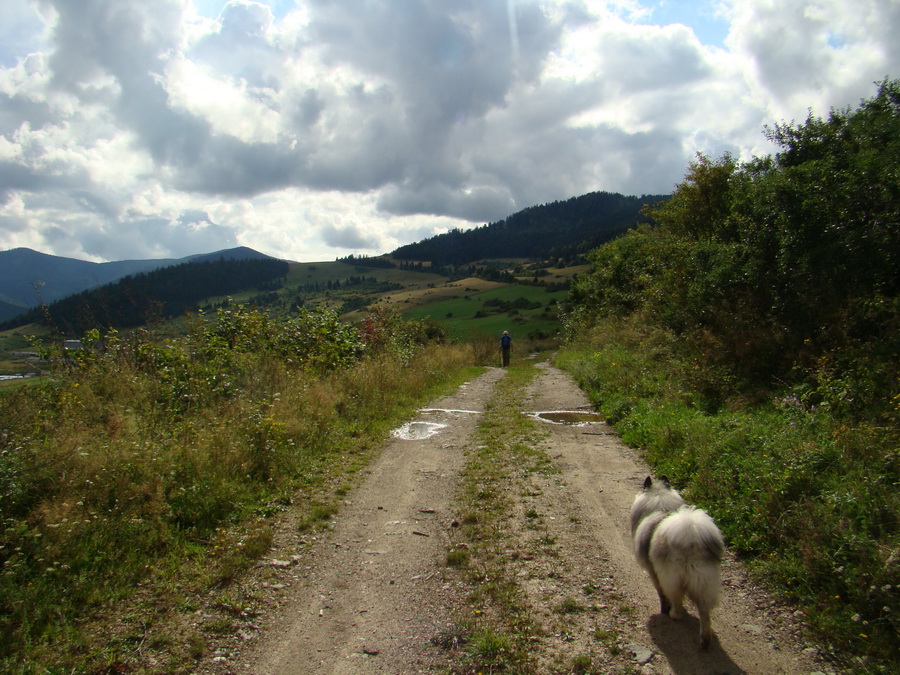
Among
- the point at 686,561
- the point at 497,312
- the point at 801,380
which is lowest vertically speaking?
the point at 686,561

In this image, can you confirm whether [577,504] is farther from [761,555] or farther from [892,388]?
[892,388]

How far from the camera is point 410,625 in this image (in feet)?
12.2

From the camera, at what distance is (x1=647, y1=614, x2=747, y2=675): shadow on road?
3.19m

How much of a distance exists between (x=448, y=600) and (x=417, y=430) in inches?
240

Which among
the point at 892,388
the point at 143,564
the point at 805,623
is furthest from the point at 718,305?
the point at 143,564

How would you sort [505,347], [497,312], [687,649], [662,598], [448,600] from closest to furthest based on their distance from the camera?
1. [687,649]
2. [662,598]
3. [448,600]
4. [505,347]
5. [497,312]

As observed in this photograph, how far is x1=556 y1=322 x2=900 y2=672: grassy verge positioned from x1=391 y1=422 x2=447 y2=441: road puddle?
13.0 ft

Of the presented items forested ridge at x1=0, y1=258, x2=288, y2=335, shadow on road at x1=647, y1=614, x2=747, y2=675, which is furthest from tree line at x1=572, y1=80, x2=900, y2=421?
forested ridge at x1=0, y1=258, x2=288, y2=335

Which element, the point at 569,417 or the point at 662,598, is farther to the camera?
the point at 569,417

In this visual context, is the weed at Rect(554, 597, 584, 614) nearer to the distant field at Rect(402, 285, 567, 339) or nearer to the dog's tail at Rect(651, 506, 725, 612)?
the dog's tail at Rect(651, 506, 725, 612)

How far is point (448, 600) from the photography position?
4012 mm

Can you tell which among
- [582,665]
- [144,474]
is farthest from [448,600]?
[144,474]

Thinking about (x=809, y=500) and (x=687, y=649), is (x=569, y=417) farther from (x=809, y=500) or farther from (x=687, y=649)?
(x=687, y=649)

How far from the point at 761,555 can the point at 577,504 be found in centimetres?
200
